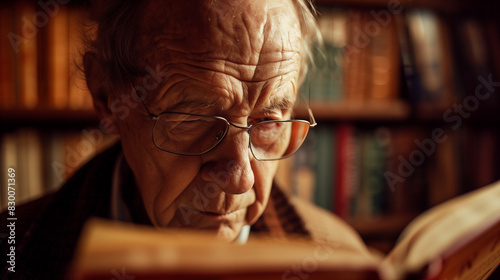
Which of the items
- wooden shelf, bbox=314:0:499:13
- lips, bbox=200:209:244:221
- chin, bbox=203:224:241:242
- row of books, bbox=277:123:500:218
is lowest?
row of books, bbox=277:123:500:218

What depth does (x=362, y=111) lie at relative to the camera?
1.50 metres

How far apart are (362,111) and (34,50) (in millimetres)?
1210

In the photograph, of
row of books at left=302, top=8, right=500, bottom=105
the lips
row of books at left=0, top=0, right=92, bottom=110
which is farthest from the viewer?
row of books at left=302, top=8, right=500, bottom=105

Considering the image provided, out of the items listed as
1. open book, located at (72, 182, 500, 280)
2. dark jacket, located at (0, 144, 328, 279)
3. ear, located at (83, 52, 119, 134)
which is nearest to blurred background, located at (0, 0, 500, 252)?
dark jacket, located at (0, 144, 328, 279)

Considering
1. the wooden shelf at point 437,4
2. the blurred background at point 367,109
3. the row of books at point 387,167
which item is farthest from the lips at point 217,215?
the wooden shelf at point 437,4

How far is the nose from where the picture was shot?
0.64 m

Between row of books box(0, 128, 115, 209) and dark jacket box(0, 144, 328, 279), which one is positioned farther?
row of books box(0, 128, 115, 209)

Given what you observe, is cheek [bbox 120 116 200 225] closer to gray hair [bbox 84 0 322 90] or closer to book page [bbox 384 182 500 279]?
gray hair [bbox 84 0 322 90]

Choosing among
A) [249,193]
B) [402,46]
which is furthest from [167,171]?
[402,46]

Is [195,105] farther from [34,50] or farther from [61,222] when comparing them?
[34,50]

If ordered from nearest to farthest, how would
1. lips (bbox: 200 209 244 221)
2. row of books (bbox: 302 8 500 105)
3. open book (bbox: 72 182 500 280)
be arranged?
open book (bbox: 72 182 500 280), lips (bbox: 200 209 244 221), row of books (bbox: 302 8 500 105)

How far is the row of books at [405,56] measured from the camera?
1.44 m

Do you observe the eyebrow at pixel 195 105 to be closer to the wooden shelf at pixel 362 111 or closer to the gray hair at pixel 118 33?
the gray hair at pixel 118 33

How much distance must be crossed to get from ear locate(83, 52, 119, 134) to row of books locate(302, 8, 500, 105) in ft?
2.82
